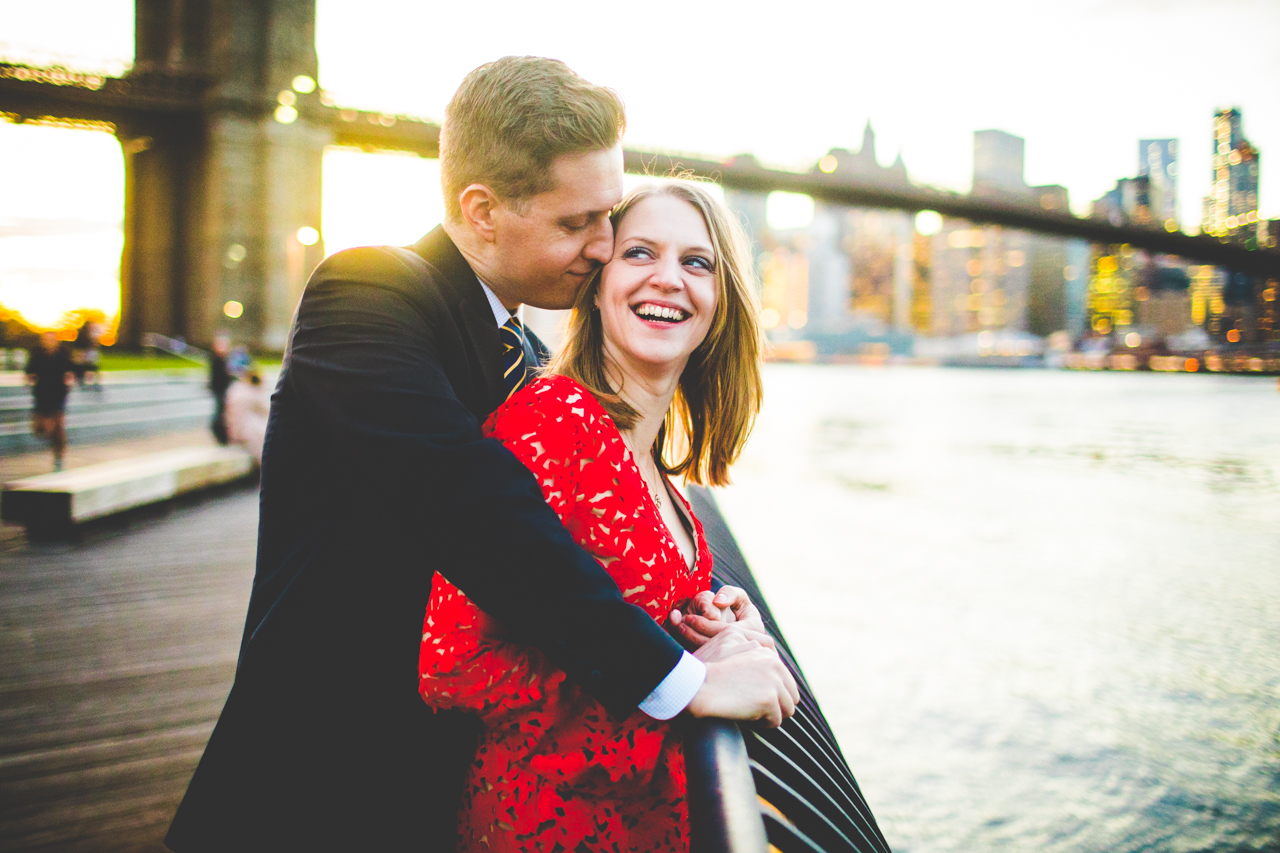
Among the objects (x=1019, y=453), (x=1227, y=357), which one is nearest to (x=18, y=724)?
(x=1019, y=453)

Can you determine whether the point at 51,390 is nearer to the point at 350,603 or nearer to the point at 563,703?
the point at 350,603

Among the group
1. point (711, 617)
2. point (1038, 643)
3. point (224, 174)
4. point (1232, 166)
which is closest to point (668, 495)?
point (711, 617)

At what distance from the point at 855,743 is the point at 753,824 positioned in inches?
116

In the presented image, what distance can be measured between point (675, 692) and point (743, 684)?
110 millimetres

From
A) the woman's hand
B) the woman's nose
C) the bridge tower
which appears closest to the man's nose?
the woman's nose

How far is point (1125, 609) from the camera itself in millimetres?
5453

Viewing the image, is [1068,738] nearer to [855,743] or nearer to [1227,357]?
[855,743]

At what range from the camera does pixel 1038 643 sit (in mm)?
4777

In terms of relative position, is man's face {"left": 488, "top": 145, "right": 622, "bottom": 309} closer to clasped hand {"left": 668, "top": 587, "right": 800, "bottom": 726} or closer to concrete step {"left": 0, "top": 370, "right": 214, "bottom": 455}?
clasped hand {"left": 668, "top": 587, "right": 800, "bottom": 726}

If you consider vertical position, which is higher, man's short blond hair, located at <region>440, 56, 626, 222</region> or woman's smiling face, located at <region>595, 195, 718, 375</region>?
man's short blond hair, located at <region>440, 56, 626, 222</region>

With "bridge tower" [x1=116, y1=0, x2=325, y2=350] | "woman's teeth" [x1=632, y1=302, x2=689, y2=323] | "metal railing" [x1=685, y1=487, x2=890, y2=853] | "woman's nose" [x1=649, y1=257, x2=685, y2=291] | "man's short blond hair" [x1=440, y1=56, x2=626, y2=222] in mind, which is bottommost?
"metal railing" [x1=685, y1=487, x2=890, y2=853]

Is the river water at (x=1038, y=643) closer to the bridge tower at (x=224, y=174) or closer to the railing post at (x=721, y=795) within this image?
the railing post at (x=721, y=795)

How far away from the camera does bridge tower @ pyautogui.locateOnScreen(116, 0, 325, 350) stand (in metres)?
33.3

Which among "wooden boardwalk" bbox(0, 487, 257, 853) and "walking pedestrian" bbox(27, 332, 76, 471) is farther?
"walking pedestrian" bbox(27, 332, 76, 471)
